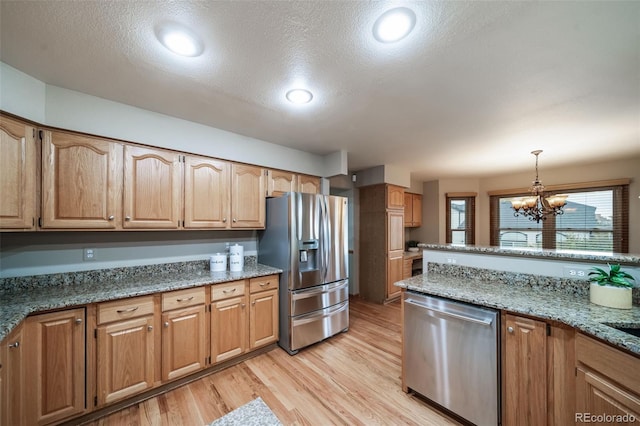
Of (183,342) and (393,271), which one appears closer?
(183,342)

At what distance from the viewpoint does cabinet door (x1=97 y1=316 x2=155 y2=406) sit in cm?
176

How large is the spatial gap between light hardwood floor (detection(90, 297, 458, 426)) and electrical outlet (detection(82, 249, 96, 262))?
1.28m

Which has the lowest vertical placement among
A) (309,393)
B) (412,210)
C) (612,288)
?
(309,393)

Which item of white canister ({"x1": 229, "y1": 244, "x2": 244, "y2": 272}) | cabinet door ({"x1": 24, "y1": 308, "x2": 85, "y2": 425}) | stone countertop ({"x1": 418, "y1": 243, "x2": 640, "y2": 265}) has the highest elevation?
stone countertop ({"x1": 418, "y1": 243, "x2": 640, "y2": 265})

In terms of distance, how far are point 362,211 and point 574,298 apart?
3.38m

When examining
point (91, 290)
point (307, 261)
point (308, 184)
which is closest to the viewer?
point (91, 290)

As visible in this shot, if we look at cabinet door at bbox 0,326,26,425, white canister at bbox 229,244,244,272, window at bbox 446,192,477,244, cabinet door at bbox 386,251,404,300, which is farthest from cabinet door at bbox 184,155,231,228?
window at bbox 446,192,477,244

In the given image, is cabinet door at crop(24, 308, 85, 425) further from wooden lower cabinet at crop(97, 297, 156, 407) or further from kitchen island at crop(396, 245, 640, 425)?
kitchen island at crop(396, 245, 640, 425)

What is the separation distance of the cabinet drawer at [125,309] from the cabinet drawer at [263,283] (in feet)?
2.94

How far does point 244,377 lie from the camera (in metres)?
2.25

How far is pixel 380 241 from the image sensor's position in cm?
447

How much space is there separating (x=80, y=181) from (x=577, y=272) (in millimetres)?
3867

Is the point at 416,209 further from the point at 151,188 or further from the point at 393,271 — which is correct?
the point at 151,188

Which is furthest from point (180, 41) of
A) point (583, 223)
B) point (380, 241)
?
point (583, 223)
